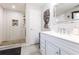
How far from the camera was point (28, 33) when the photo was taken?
3588mm

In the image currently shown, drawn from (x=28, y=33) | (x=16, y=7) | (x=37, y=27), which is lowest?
(x=28, y=33)

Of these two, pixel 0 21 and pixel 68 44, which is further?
pixel 0 21

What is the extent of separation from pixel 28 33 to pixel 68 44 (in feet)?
8.73

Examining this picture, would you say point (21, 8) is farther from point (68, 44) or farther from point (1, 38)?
point (68, 44)

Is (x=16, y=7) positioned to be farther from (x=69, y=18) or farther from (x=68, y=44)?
(x=68, y=44)

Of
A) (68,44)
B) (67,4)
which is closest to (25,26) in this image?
(67,4)

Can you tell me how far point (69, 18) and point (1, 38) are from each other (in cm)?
238

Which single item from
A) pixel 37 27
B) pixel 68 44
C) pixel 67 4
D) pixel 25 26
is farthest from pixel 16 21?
pixel 68 44

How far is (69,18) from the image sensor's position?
1789 millimetres
